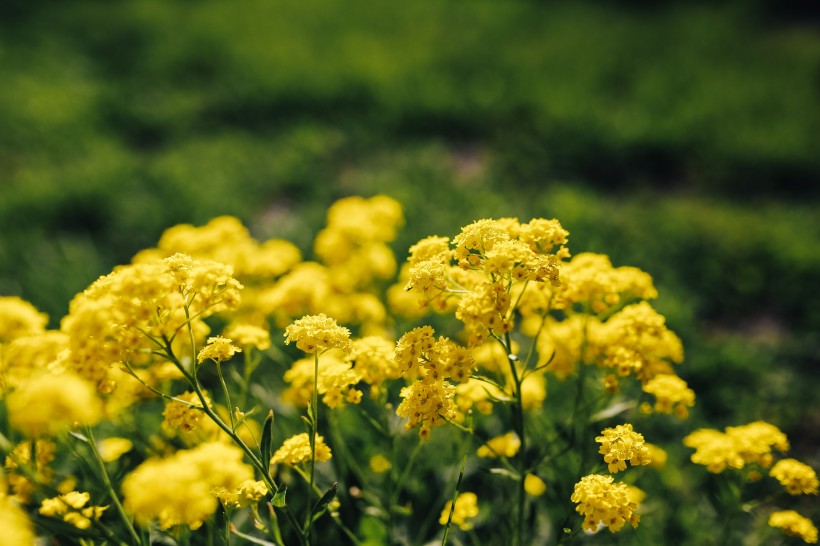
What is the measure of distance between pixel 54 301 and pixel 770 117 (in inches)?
219

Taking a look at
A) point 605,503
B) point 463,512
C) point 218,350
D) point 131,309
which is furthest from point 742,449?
point 131,309

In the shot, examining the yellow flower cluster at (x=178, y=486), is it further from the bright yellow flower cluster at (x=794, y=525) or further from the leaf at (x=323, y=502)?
the bright yellow flower cluster at (x=794, y=525)

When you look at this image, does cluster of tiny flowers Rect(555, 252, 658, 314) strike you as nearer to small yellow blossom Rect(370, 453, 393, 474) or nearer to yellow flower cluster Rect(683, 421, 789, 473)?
yellow flower cluster Rect(683, 421, 789, 473)

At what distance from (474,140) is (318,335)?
4.30m

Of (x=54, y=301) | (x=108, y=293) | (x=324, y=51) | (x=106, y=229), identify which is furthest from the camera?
(x=324, y=51)

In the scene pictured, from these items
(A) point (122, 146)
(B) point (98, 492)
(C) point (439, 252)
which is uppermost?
(C) point (439, 252)

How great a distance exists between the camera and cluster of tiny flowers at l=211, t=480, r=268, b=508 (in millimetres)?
1640

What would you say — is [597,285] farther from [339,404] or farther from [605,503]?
[339,404]

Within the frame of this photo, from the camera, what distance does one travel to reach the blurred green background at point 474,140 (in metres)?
4.07

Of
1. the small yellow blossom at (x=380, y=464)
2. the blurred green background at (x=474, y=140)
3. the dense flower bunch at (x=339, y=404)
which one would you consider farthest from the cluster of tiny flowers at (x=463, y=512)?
the blurred green background at (x=474, y=140)

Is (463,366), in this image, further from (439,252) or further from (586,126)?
(586,126)

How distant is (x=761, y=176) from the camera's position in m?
4.98

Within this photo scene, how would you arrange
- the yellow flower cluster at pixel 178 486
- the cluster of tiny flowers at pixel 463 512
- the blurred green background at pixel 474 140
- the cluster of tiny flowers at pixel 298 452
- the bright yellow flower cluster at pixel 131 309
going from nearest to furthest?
the yellow flower cluster at pixel 178 486 → the bright yellow flower cluster at pixel 131 309 → the cluster of tiny flowers at pixel 298 452 → the cluster of tiny flowers at pixel 463 512 → the blurred green background at pixel 474 140

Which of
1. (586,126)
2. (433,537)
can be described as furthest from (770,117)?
(433,537)
